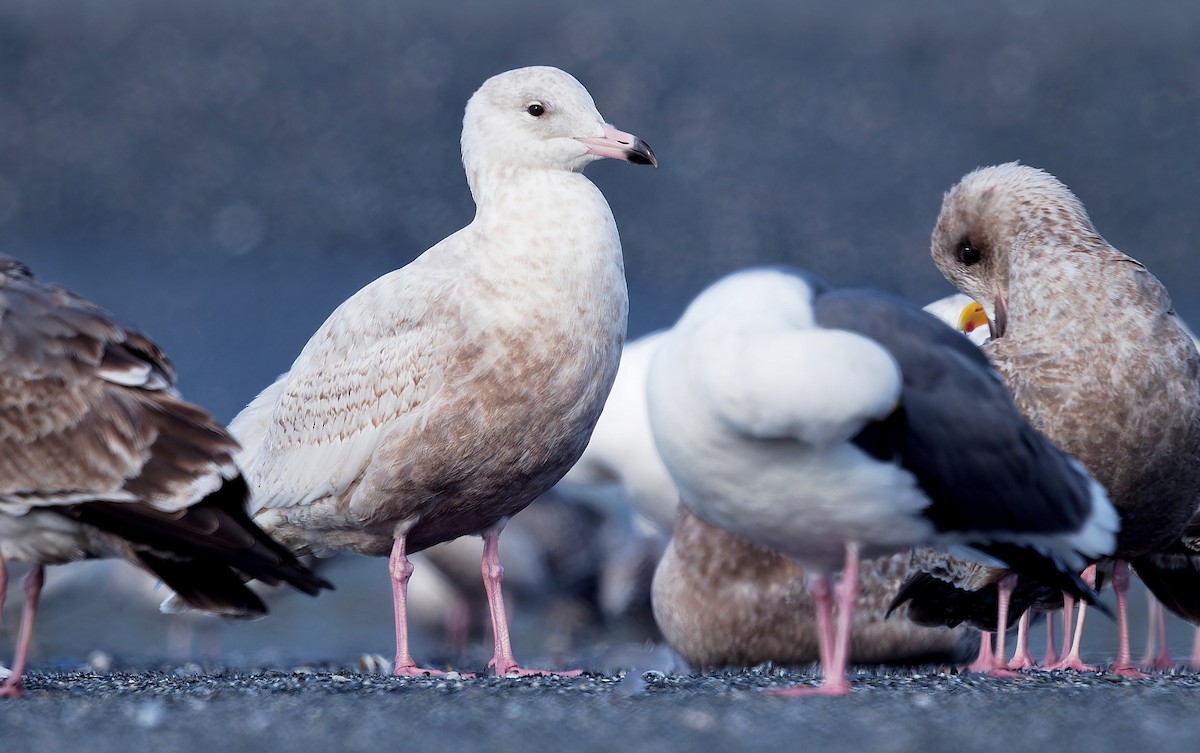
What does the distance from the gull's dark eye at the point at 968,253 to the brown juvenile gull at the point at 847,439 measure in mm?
1976

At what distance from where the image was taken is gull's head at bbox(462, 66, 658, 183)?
19.3ft

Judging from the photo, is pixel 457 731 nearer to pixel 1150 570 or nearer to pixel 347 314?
pixel 347 314

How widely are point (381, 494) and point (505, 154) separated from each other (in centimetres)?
120

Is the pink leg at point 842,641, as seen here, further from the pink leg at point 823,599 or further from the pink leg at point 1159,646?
the pink leg at point 1159,646

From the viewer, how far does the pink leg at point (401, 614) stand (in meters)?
5.59

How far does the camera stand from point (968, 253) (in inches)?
264

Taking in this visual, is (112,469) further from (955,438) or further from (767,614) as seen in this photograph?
(767,614)

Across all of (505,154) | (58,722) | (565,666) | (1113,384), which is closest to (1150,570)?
(1113,384)

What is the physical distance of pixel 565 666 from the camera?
282 inches

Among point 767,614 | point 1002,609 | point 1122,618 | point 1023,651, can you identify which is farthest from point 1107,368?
point 767,614

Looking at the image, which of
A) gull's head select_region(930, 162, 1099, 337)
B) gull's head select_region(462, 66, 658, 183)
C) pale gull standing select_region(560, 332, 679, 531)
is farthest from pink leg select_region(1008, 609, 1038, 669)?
pale gull standing select_region(560, 332, 679, 531)

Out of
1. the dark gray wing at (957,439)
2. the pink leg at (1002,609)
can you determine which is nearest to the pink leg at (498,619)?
the pink leg at (1002,609)

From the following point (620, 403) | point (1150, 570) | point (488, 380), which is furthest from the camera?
point (620, 403)

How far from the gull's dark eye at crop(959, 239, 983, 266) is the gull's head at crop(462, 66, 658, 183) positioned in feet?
4.78
